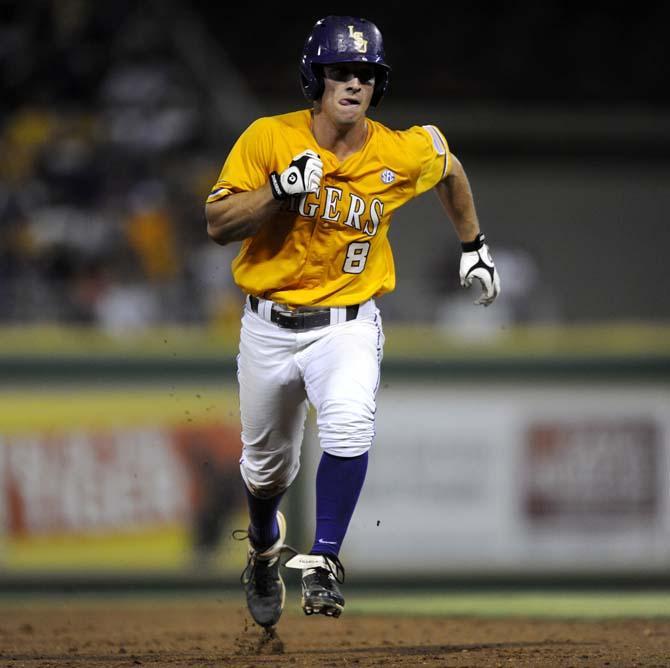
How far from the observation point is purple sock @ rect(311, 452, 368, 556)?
4812 millimetres

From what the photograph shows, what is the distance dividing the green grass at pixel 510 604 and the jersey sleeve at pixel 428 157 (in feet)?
10.5

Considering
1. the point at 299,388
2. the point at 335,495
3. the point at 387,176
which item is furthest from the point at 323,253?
the point at 335,495

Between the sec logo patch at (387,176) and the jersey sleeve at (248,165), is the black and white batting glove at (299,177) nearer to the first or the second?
the jersey sleeve at (248,165)

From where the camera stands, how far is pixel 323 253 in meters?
4.95

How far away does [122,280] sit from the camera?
986cm

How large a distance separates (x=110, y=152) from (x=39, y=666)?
21.9 feet

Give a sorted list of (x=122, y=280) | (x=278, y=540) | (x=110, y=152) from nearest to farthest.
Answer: (x=278, y=540), (x=122, y=280), (x=110, y=152)

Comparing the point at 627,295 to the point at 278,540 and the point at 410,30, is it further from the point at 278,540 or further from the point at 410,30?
the point at 278,540

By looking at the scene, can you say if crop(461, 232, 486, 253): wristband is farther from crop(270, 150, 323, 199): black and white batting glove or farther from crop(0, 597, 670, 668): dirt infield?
crop(0, 597, 670, 668): dirt infield

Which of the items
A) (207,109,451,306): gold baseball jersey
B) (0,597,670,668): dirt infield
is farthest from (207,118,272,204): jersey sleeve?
(0,597,670,668): dirt infield

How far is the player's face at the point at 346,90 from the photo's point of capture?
4.82 m

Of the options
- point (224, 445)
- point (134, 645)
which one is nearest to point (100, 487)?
point (224, 445)

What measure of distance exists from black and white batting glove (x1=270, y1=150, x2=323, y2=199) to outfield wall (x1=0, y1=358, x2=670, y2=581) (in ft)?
11.2

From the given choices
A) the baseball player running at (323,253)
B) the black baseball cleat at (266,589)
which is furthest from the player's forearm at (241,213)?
the black baseball cleat at (266,589)
